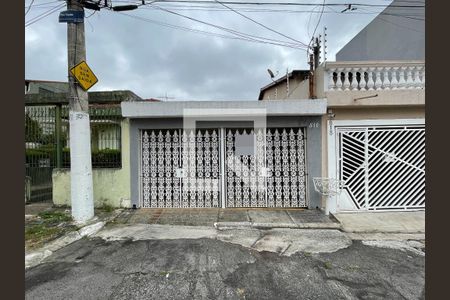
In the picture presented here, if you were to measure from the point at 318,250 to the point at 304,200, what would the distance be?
7.46 ft

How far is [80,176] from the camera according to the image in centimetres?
500

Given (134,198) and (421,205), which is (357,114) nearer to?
(421,205)

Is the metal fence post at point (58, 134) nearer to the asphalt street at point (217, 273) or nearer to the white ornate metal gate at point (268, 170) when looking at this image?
the asphalt street at point (217, 273)

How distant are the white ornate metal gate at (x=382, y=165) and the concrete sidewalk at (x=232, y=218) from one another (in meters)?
1.32

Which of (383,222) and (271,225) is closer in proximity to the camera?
(271,225)

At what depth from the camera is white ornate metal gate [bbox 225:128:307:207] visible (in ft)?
20.3

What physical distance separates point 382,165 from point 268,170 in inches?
113

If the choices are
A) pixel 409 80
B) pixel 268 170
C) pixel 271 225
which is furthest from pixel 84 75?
pixel 409 80

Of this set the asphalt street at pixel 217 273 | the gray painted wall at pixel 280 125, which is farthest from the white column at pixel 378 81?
the asphalt street at pixel 217 273

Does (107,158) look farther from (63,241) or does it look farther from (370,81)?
(370,81)

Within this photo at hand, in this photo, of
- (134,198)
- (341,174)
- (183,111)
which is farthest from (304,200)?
(134,198)

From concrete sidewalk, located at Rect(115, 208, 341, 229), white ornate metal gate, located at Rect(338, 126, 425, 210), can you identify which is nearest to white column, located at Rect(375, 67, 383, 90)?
white ornate metal gate, located at Rect(338, 126, 425, 210)

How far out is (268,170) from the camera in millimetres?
6207

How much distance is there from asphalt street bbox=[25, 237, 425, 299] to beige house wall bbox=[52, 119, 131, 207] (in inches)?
76.1
